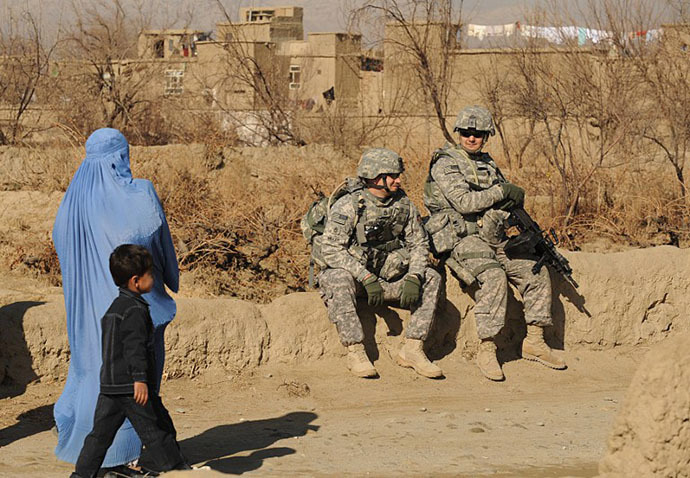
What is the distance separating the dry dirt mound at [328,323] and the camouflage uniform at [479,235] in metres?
0.29

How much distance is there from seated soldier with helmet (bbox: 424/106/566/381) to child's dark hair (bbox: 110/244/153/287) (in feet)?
10.2

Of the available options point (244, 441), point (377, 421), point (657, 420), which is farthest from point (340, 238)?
point (657, 420)

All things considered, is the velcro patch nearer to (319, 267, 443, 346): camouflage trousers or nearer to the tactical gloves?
(319, 267, 443, 346): camouflage trousers

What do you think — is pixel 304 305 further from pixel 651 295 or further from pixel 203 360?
pixel 651 295

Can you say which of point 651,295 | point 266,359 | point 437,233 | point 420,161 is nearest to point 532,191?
point 420,161

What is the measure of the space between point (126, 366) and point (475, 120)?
11.7ft

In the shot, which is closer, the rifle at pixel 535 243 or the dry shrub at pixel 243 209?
the rifle at pixel 535 243

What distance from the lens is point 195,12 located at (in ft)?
59.2

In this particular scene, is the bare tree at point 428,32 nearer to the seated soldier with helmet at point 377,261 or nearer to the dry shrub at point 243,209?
the dry shrub at point 243,209

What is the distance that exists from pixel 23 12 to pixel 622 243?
9.18 m

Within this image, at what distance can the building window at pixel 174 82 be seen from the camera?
55.9 feet

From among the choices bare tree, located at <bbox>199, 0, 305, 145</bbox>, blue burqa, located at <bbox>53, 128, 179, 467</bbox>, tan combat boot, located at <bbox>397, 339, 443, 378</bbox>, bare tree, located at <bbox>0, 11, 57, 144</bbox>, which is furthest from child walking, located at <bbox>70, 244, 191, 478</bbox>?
bare tree, located at <bbox>199, 0, 305, 145</bbox>

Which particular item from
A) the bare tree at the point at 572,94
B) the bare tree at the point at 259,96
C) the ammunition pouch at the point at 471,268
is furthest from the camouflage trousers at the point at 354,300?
the bare tree at the point at 259,96

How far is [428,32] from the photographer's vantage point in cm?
1309
